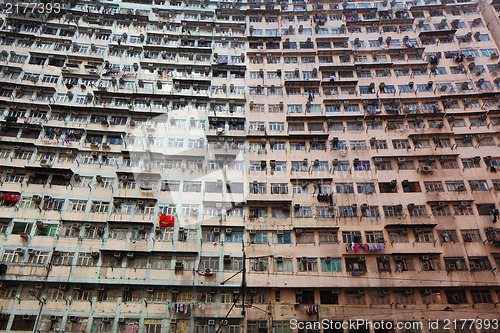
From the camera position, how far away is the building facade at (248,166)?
26.3 m

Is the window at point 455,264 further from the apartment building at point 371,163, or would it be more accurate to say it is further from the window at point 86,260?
the window at point 86,260

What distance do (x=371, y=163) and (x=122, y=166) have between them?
23969 millimetres

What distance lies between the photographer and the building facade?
86.4ft

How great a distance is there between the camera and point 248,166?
103 feet

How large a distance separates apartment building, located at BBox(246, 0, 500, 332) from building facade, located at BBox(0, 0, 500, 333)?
0.17 meters

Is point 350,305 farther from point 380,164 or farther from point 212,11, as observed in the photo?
point 212,11

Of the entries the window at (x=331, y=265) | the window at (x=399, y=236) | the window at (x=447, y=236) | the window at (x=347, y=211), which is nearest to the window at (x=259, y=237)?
the window at (x=331, y=265)

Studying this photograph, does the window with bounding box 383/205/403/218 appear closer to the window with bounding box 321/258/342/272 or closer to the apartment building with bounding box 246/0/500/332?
the apartment building with bounding box 246/0/500/332

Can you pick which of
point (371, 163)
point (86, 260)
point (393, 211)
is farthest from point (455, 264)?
point (86, 260)

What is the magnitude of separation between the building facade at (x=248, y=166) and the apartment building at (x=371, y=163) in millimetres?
168

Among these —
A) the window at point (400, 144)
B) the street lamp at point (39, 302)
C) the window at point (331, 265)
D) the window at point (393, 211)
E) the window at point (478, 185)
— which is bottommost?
the street lamp at point (39, 302)

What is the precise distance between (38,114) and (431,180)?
128ft

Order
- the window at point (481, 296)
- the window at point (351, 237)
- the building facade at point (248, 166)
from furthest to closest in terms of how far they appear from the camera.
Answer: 1. the window at point (351, 237)
2. the window at point (481, 296)
3. the building facade at point (248, 166)

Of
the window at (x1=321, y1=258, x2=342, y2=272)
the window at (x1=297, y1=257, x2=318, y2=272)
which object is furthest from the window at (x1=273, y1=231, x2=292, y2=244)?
the window at (x1=321, y1=258, x2=342, y2=272)
